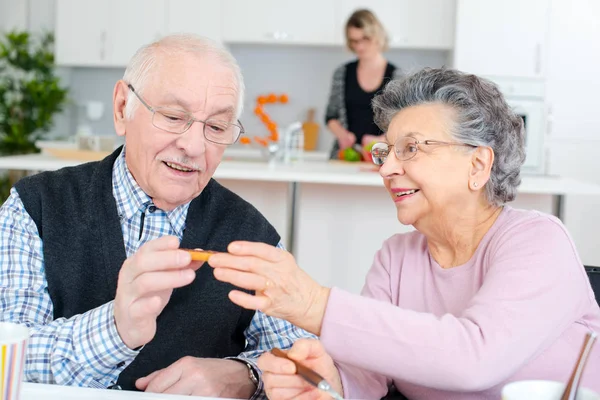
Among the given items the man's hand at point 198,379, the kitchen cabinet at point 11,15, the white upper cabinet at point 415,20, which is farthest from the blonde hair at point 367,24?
the man's hand at point 198,379

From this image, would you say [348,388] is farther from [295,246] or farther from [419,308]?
[295,246]

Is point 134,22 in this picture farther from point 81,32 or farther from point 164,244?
point 164,244

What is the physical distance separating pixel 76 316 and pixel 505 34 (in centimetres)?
463

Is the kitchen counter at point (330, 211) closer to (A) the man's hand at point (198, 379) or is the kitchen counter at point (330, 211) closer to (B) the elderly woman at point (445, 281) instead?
(B) the elderly woman at point (445, 281)

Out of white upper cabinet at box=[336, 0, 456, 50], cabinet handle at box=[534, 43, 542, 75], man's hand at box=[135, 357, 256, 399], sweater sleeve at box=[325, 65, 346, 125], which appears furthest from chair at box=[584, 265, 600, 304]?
white upper cabinet at box=[336, 0, 456, 50]

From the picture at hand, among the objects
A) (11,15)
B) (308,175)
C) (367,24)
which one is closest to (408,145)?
(308,175)

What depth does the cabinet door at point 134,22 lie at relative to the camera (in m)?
5.77

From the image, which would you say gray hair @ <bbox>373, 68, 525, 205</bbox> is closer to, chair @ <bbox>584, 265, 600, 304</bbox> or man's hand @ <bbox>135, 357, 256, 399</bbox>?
chair @ <bbox>584, 265, 600, 304</bbox>

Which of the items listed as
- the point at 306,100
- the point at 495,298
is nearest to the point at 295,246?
the point at 306,100

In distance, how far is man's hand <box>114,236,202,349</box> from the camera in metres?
1.05

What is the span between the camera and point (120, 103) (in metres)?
1.56

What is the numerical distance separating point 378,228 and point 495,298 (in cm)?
288

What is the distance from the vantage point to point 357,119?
5035 mm

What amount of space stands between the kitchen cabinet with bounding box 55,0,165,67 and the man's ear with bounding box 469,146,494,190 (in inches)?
187
